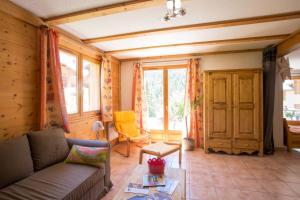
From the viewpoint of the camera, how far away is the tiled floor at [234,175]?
2.18 metres

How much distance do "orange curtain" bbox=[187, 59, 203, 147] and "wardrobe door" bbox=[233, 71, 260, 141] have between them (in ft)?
2.77

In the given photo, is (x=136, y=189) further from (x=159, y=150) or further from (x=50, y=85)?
(x=50, y=85)

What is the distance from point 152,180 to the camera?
67.1 inches

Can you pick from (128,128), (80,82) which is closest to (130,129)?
(128,128)

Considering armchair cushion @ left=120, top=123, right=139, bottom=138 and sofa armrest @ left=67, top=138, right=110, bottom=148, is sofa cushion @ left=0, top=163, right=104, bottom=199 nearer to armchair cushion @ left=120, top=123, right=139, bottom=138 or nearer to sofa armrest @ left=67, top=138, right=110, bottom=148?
sofa armrest @ left=67, top=138, right=110, bottom=148

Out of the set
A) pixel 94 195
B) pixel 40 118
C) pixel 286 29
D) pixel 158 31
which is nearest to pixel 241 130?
pixel 286 29

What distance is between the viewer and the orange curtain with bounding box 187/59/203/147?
4.19 metres

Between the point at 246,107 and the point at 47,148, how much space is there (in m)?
3.56

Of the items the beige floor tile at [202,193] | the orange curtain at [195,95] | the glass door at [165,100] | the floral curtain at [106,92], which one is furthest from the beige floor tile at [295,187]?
the floral curtain at [106,92]

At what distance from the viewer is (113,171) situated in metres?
2.85

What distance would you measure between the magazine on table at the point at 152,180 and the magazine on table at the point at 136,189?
0.06 metres

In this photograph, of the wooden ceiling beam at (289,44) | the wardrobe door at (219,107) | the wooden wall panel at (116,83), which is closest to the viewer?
the wooden ceiling beam at (289,44)

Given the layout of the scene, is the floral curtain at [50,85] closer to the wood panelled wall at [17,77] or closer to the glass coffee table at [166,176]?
the wood panelled wall at [17,77]

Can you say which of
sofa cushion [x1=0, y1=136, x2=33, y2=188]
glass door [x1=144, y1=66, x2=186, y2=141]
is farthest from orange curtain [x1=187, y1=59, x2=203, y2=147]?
sofa cushion [x1=0, y1=136, x2=33, y2=188]
